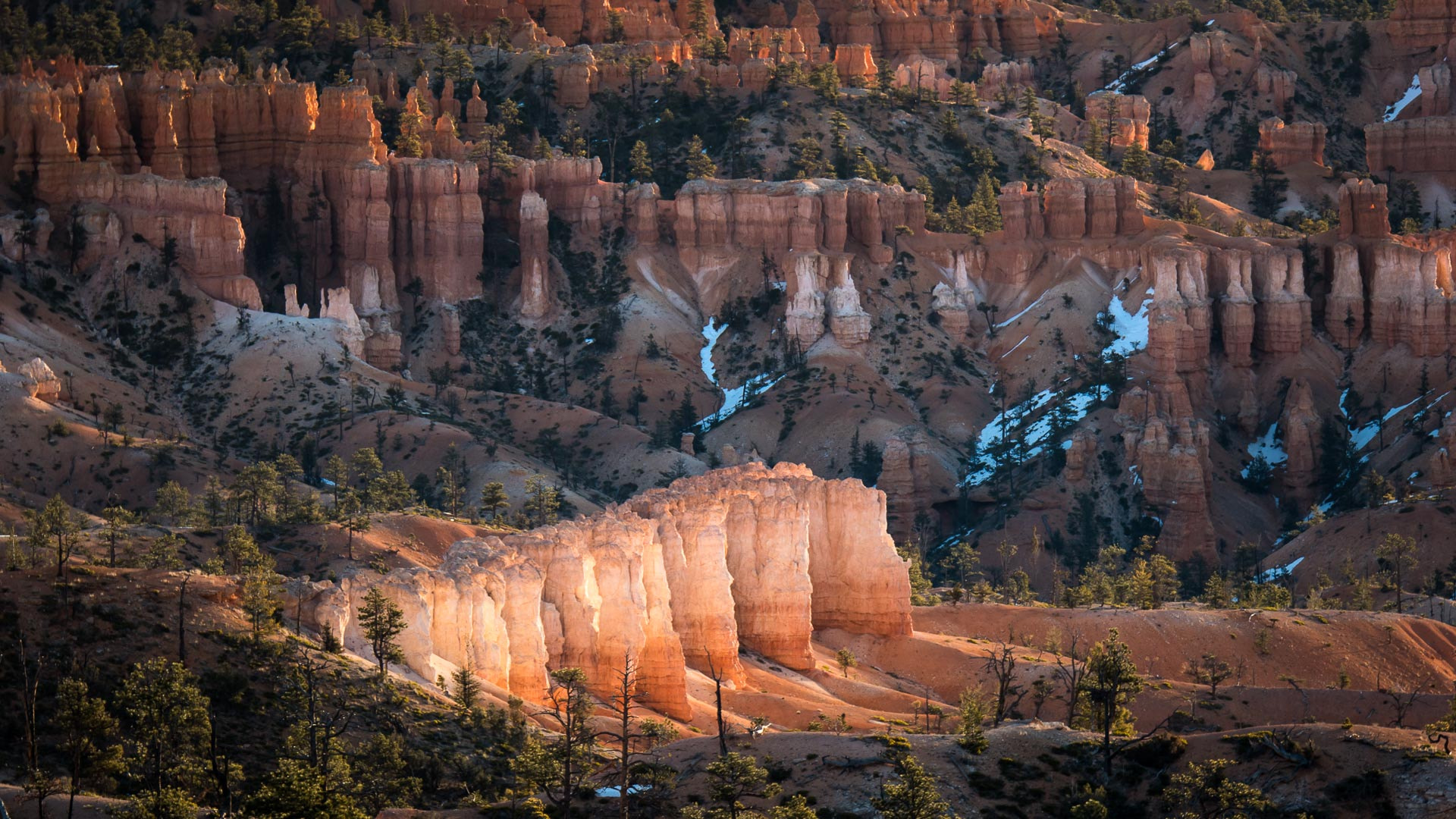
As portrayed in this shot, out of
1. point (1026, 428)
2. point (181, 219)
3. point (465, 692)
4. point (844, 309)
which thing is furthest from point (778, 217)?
point (465, 692)

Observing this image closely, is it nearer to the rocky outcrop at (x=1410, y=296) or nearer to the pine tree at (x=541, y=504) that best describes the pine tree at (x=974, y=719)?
the pine tree at (x=541, y=504)

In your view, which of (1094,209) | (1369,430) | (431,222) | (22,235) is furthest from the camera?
(1094,209)

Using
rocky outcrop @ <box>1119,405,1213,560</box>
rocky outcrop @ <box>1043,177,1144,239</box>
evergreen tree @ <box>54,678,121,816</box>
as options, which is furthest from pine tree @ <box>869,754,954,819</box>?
rocky outcrop @ <box>1043,177,1144,239</box>

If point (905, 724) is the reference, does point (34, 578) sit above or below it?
above

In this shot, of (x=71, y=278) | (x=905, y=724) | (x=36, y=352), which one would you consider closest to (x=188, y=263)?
(x=71, y=278)

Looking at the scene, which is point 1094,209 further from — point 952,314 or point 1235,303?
point 1235,303

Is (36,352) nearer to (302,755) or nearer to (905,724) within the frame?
(905,724)
